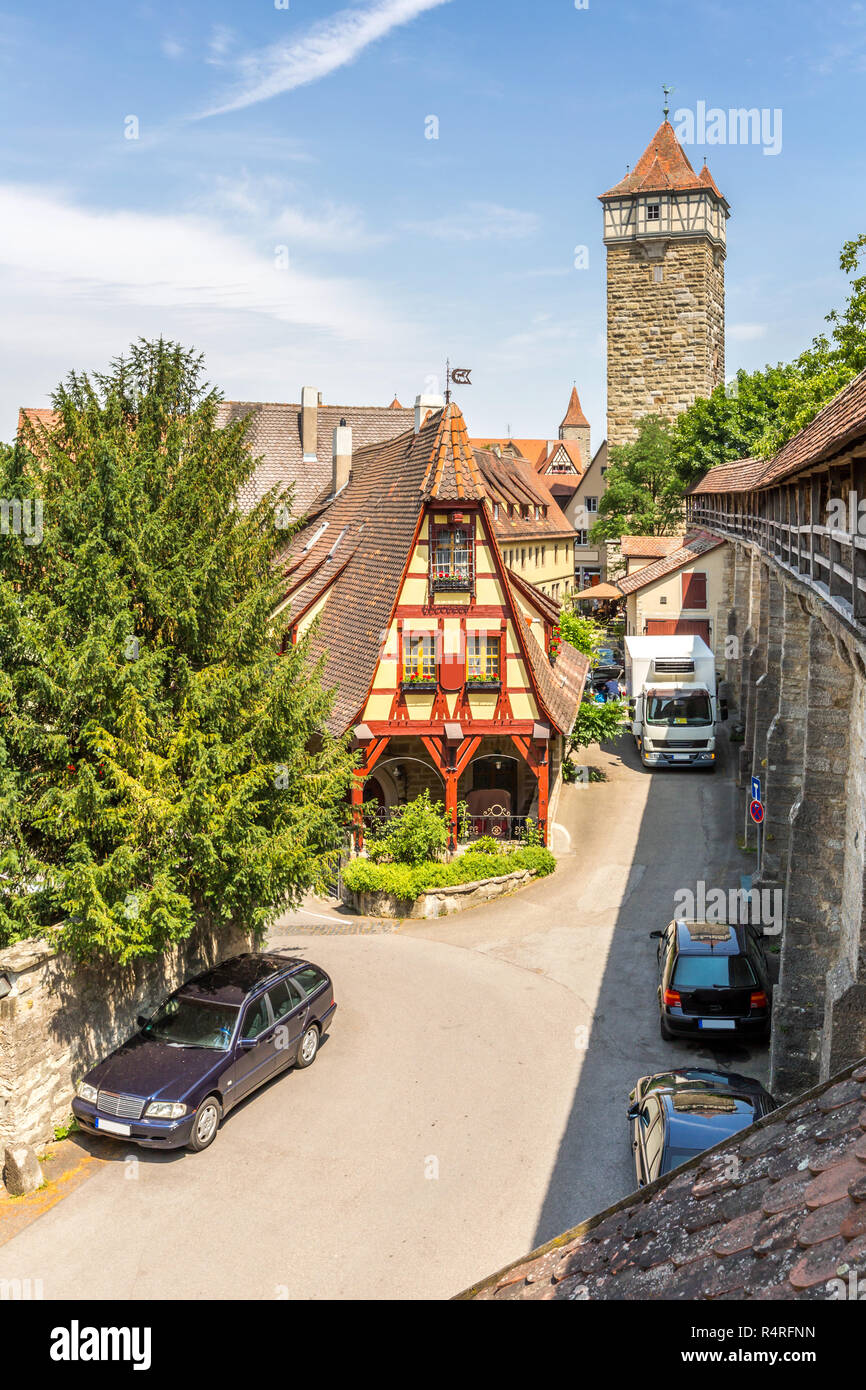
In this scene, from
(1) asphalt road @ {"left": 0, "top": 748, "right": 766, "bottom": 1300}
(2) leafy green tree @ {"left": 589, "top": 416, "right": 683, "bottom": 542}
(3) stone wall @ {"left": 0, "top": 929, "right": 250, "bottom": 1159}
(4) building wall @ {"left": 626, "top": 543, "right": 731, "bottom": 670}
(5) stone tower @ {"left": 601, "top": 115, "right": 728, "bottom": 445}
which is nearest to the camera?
(1) asphalt road @ {"left": 0, "top": 748, "right": 766, "bottom": 1300}

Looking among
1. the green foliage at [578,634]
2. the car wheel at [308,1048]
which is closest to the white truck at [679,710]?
the green foliage at [578,634]

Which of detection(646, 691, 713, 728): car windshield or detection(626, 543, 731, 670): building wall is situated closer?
detection(646, 691, 713, 728): car windshield

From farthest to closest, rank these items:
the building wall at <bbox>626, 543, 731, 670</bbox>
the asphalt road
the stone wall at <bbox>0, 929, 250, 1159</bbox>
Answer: the building wall at <bbox>626, 543, 731, 670</bbox> → the stone wall at <bbox>0, 929, 250, 1159</bbox> → the asphalt road

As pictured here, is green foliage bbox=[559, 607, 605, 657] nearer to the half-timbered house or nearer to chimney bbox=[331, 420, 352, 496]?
chimney bbox=[331, 420, 352, 496]

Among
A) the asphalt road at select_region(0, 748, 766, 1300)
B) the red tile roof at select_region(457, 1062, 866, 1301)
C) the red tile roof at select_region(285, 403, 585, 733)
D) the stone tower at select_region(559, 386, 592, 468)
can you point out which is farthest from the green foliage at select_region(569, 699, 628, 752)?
the stone tower at select_region(559, 386, 592, 468)

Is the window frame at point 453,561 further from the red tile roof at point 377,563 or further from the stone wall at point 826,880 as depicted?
the stone wall at point 826,880

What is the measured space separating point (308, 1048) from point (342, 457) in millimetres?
22175

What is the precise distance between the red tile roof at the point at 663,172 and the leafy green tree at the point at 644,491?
13.5m

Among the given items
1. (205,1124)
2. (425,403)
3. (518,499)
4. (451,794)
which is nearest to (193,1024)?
(205,1124)

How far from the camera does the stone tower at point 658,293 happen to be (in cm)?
5997

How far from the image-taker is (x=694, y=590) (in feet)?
128

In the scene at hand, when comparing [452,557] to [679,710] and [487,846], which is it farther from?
[679,710]

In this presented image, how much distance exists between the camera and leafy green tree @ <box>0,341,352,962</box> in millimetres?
12234

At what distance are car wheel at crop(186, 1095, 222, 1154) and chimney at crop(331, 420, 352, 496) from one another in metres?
23.2
